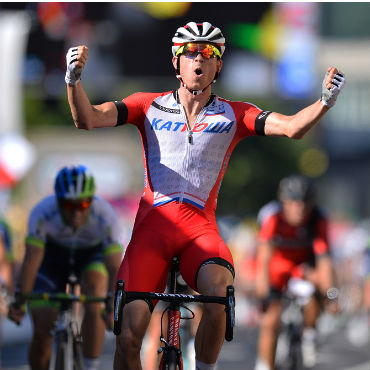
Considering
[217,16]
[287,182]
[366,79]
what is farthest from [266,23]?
[287,182]

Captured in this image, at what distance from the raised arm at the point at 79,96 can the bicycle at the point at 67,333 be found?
6.68 feet

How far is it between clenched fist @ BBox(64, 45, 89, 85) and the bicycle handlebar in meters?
1.19

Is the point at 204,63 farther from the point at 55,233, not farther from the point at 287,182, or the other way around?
the point at 287,182

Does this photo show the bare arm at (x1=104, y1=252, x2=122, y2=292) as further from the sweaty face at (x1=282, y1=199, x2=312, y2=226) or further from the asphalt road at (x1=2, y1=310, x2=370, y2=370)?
the asphalt road at (x1=2, y1=310, x2=370, y2=370)

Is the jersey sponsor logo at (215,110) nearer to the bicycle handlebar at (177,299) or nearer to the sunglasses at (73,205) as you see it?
the bicycle handlebar at (177,299)

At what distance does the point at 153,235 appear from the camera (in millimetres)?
6590

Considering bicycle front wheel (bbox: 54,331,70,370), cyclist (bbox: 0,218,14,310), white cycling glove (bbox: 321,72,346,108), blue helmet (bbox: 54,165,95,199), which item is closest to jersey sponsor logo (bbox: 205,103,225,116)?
white cycling glove (bbox: 321,72,346,108)

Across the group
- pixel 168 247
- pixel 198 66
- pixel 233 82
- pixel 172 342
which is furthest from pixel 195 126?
pixel 233 82

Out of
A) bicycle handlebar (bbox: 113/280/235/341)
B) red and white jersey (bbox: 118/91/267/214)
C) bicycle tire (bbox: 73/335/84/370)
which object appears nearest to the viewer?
bicycle handlebar (bbox: 113/280/235/341)

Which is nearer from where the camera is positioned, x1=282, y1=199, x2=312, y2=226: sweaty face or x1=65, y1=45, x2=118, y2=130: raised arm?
x1=65, y1=45, x2=118, y2=130: raised arm

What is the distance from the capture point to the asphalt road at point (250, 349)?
13.6 metres

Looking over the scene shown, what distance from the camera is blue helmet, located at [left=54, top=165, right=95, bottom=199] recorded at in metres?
8.67

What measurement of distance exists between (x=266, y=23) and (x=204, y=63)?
8647cm

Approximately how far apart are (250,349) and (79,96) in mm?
10856
